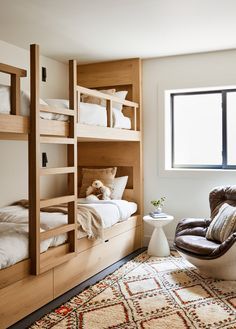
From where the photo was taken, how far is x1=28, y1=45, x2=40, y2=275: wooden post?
2.87 meters

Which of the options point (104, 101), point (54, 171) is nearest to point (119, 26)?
point (104, 101)

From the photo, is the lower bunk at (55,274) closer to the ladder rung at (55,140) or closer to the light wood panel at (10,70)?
the ladder rung at (55,140)

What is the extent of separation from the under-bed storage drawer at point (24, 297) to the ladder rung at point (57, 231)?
0.31 m

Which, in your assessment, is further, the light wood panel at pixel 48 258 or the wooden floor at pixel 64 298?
the wooden floor at pixel 64 298

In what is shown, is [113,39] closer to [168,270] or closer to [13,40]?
[13,40]

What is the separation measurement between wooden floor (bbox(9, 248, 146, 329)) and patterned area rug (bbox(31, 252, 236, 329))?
0.06 meters

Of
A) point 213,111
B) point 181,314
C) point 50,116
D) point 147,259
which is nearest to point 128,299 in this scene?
point 181,314

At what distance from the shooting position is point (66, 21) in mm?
3516

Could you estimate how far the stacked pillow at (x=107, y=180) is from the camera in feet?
15.9

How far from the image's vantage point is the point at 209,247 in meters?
3.49

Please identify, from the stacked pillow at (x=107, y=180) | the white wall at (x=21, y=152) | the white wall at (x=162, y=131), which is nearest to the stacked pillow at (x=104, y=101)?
the white wall at (x=162, y=131)

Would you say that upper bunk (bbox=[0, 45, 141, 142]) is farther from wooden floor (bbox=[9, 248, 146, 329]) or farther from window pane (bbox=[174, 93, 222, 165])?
wooden floor (bbox=[9, 248, 146, 329])

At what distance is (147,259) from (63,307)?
1.56 metres

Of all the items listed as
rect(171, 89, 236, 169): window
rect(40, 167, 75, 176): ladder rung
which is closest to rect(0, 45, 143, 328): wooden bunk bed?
rect(40, 167, 75, 176): ladder rung
